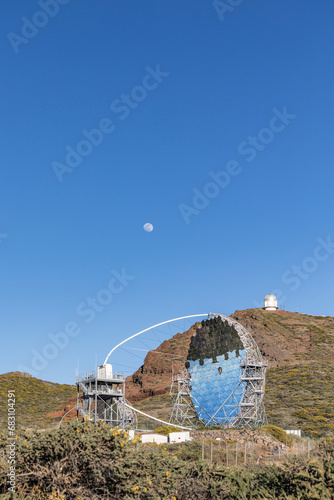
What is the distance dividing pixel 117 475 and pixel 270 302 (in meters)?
122

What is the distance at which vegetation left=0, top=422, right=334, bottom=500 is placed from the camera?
15048 millimetres

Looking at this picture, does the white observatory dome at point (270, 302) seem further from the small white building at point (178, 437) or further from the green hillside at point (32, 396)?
the small white building at point (178, 437)

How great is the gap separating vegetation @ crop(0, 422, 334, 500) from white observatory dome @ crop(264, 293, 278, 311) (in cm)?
11789

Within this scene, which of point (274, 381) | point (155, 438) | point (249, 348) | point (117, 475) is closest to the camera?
point (117, 475)

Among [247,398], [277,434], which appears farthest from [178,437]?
[277,434]

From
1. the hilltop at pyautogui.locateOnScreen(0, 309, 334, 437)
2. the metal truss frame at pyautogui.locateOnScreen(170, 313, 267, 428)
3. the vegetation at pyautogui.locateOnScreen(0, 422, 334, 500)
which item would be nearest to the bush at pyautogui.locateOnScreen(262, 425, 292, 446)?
the metal truss frame at pyautogui.locateOnScreen(170, 313, 267, 428)

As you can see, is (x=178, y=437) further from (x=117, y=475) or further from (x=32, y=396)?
(x=32, y=396)

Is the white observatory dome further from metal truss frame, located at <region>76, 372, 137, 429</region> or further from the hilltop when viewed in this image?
metal truss frame, located at <region>76, 372, 137, 429</region>

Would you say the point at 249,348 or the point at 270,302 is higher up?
the point at 270,302

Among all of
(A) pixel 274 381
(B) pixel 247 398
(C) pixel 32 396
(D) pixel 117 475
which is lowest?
(D) pixel 117 475

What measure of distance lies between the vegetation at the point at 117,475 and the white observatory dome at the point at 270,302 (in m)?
118

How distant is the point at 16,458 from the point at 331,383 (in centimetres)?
6936

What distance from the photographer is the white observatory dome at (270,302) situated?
132m

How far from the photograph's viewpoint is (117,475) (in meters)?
15.1
